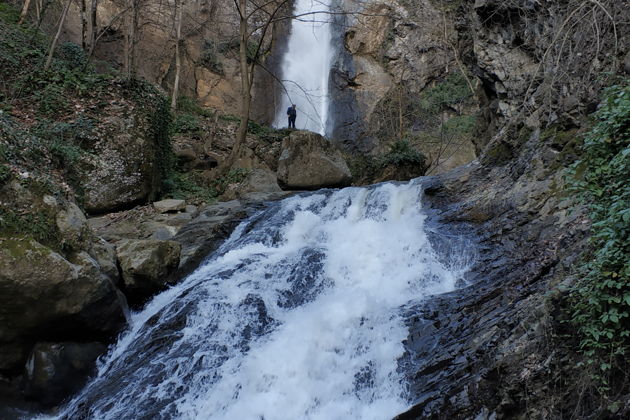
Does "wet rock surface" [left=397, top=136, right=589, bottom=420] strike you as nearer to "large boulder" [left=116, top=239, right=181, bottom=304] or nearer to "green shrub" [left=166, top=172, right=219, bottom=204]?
"large boulder" [left=116, top=239, right=181, bottom=304]

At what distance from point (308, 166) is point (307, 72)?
12839mm

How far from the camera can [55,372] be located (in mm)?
5969

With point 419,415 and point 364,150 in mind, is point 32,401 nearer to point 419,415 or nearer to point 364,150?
point 419,415

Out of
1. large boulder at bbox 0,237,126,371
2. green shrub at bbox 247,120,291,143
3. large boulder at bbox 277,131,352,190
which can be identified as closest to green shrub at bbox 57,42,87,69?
green shrub at bbox 247,120,291,143

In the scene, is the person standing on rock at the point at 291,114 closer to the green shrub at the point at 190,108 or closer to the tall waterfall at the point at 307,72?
the tall waterfall at the point at 307,72

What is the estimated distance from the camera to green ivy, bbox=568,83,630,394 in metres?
3.48

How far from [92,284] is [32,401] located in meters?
1.63

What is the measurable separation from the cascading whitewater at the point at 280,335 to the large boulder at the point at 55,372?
200 mm

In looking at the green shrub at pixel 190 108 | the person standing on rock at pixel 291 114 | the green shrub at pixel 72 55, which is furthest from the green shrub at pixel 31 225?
the person standing on rock at pixel 291 114

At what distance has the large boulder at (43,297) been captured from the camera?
573 centimetres

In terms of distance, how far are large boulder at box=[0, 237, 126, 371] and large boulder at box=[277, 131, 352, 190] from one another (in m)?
8.55

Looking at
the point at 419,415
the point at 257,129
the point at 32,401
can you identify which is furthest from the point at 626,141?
the point at 257,129

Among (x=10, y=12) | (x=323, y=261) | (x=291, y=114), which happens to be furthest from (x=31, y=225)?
(x=291, y=114)

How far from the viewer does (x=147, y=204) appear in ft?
37.1
